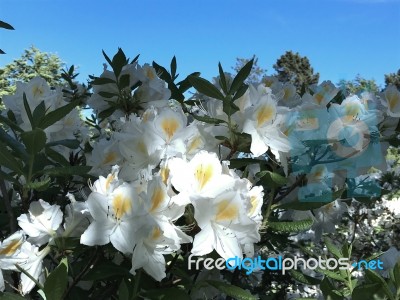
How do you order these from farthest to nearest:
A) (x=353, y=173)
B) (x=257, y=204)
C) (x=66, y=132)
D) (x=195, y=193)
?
(x=66, y=132) < (x=353, y=173) < (x=257, y=204) < (x=195, y=193)

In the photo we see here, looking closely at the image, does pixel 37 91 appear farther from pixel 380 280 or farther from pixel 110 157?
pixel 380 280

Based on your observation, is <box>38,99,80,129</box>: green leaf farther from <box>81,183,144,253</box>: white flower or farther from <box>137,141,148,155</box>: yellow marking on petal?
<box>81,183,144,253</box>: white flower

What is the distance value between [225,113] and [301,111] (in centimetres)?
21

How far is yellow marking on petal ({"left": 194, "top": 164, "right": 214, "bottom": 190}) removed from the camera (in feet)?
3.64

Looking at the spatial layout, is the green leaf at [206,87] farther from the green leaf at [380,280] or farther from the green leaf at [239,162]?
the green leaf at [380,280]

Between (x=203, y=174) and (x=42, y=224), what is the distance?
0.38 metres

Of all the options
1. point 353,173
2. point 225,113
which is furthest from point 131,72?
point 353,173

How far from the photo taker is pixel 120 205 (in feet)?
3.56

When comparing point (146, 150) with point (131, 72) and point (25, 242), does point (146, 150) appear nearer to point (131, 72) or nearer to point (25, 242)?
point (25, 242)

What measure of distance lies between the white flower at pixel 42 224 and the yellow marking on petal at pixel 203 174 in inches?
12.9

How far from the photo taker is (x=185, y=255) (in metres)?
1.38

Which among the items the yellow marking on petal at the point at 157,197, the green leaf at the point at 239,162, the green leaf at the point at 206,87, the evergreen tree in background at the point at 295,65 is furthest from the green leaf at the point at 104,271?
the evergreen tree in background at the point at 295,65

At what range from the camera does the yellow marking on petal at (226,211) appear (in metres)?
1.10

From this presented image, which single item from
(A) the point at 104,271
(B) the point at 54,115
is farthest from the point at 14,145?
(A) the point at 104,271
